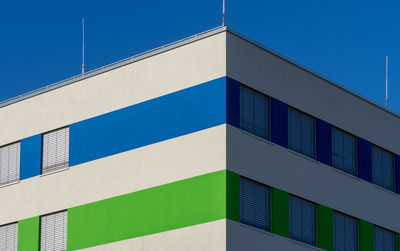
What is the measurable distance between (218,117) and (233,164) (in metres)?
1.92

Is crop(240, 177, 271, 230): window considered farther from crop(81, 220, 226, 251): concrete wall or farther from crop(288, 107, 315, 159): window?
crop(288, 107, 315, 159): window

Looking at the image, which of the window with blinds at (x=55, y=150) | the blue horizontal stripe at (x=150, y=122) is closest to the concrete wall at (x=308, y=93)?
the blue horizontal stripe at (x=150, y=122)

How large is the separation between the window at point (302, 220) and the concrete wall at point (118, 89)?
663 cm

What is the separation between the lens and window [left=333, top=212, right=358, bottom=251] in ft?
159

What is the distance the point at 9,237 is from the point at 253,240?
41.1 feet

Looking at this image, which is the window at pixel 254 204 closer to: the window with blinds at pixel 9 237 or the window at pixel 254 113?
the window at pixel 254 113

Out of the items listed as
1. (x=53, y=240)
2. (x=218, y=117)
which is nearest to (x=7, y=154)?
(x=53, y=240)

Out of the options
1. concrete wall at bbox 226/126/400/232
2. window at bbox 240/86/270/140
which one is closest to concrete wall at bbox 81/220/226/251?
concrete wall at bbox 226/126/400/232

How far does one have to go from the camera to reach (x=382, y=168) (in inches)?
2051

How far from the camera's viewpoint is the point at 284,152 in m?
45.7

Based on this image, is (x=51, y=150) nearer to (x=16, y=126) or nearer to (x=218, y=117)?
(x=16, y=126)

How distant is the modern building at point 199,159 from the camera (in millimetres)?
43406

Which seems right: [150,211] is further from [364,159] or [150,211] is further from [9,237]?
[364,159]

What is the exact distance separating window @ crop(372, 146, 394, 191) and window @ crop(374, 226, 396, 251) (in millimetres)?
2156
